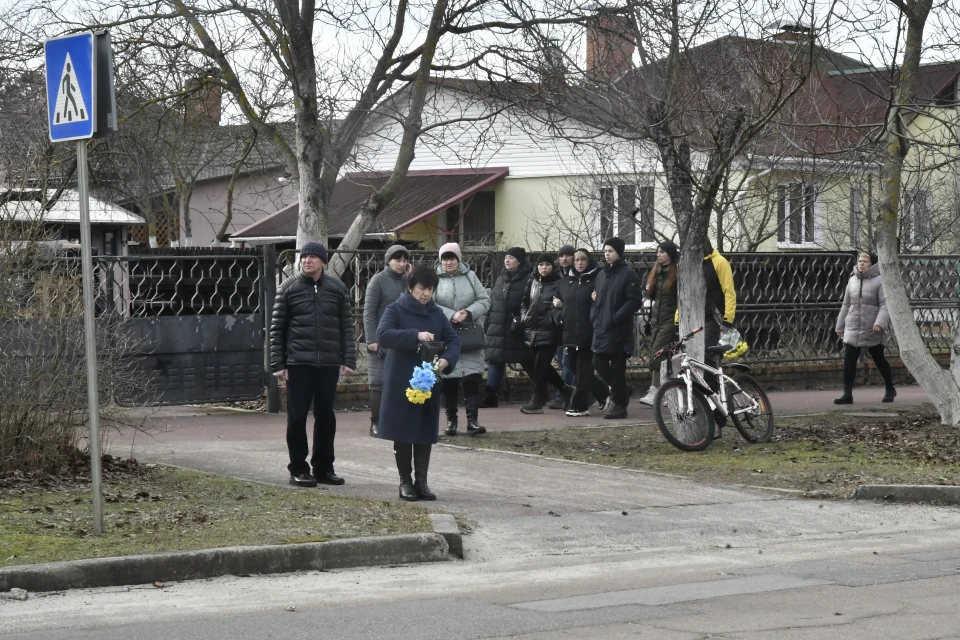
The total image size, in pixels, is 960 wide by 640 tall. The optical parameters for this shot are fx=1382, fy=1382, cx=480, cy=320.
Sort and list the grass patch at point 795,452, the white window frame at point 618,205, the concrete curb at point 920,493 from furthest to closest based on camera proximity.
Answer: the white window frame at point 618,205 → the grass patch at point 795,452 → the concrete curb at point 920,493

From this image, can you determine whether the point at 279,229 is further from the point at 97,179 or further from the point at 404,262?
the point at 404,262

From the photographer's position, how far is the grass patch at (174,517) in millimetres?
7758

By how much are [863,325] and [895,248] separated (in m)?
3.47

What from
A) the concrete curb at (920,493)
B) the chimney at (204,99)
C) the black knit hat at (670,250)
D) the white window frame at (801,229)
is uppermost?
the chimney at (204,99)

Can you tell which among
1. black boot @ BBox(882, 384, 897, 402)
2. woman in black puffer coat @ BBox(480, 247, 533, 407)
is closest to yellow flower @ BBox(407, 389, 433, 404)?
woman in black puffer coat @ BBox(480, 247, 533, 407)

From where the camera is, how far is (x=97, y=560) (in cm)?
724

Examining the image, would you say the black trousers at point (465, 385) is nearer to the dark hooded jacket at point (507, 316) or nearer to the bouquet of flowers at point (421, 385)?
the dark hooded jacket at point (507, 316)

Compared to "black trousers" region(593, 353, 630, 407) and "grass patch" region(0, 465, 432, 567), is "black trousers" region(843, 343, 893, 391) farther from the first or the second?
"grass patch" region(0, 465, 432, 567)

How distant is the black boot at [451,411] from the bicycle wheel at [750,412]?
2.69m

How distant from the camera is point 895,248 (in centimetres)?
1412

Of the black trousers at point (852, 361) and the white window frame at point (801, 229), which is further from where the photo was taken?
the white window frame at point (801, 229)

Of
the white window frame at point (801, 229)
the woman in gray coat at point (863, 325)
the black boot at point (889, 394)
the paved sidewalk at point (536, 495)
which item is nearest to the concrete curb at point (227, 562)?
the paved sidewalk at point (536, 495)

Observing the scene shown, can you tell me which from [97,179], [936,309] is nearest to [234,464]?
[936,309]

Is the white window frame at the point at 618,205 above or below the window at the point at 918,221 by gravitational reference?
above
